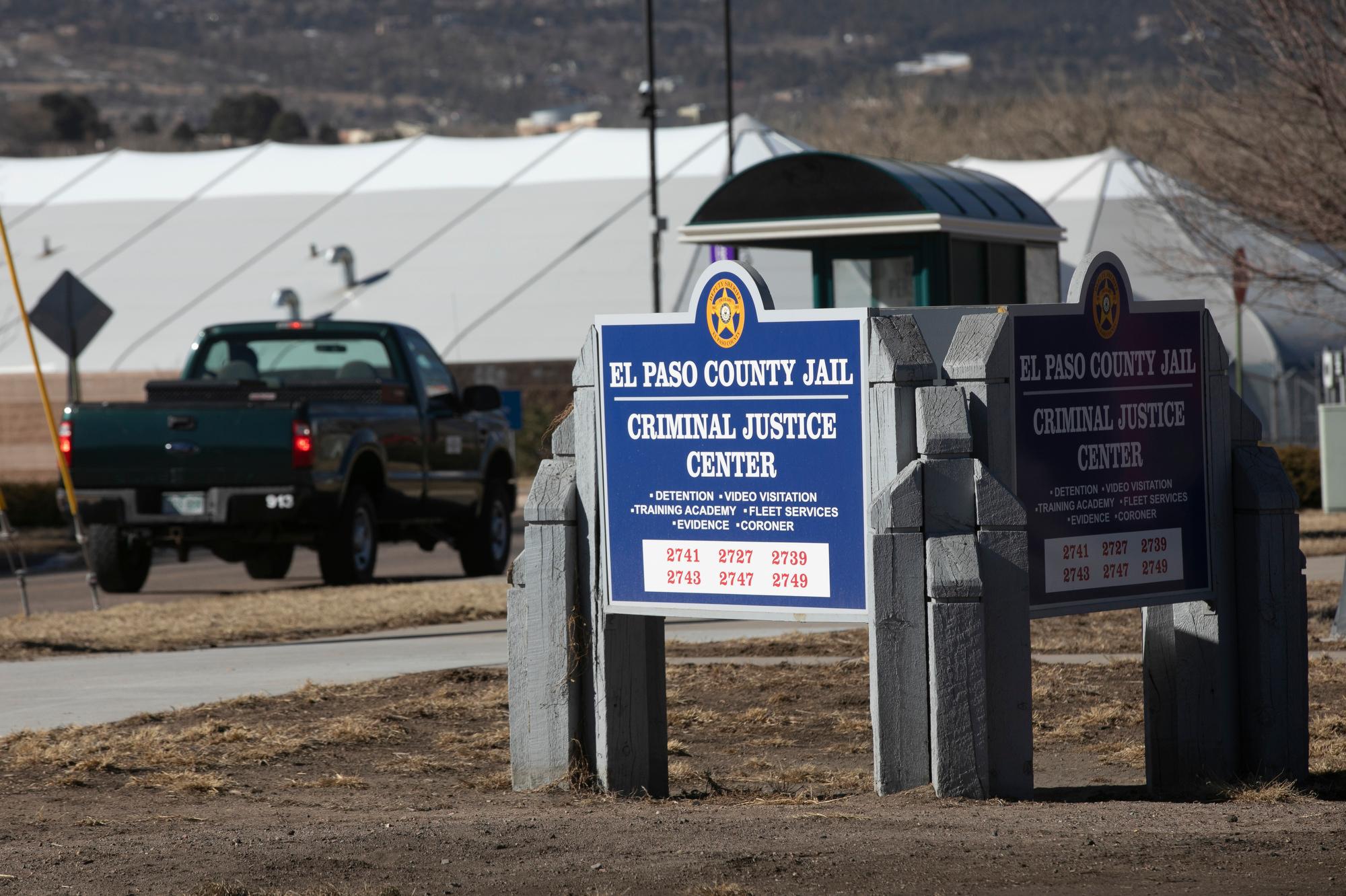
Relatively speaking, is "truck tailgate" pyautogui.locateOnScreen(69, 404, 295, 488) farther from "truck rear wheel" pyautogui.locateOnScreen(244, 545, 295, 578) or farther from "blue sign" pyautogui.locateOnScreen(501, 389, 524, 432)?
"blue sign" pyautogui.locateOnScreen(501, 389, 524, 432)

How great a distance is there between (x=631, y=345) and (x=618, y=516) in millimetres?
620

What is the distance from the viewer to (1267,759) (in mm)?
7223

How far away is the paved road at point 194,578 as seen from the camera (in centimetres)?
1648

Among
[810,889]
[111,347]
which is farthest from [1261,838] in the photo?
[111,347]

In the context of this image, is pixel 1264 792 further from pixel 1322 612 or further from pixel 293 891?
pixel 1322 612

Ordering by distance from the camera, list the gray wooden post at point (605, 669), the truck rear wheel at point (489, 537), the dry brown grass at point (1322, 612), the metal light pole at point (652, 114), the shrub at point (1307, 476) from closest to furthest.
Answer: the gray wooden post at point (605, 669) → the dry brown grass at point (1322, 612) → the truck rear wheel at point (489, 537) → the shrub at point (1307, 476) → the metal light pole at point (652, 114)

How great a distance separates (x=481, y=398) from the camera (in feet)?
56.2

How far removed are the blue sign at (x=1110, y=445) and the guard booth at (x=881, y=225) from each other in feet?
31.3

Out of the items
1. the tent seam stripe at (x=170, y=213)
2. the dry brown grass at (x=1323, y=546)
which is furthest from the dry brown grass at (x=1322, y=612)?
the tent seam stripe at (x=170, y=213)

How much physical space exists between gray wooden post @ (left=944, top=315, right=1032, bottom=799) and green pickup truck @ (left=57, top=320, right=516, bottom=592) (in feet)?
30.6

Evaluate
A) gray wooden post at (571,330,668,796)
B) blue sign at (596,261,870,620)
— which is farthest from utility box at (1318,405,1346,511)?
blue sign at (596,261,870,620)

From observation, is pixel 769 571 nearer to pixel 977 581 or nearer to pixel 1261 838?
pixel 977 581

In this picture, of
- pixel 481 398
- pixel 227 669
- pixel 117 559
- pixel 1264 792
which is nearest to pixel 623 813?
pixel 1264 792

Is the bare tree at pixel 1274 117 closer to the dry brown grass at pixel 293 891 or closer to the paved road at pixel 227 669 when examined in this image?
the paved road at pixel 227 669
